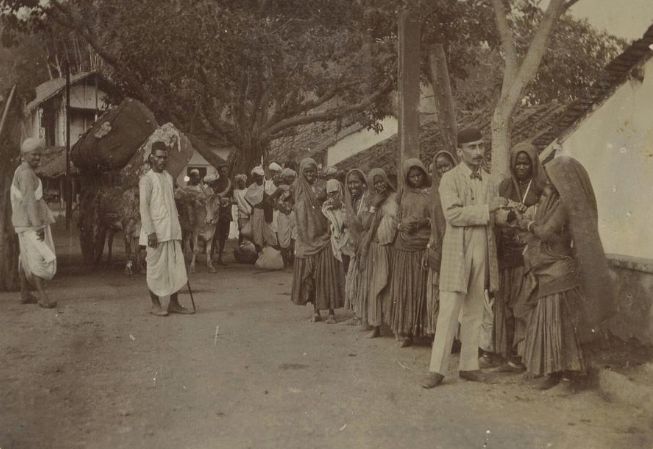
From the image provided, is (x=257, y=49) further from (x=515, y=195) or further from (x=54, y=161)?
(x=515, y=195)

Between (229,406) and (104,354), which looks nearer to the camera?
(229,406)

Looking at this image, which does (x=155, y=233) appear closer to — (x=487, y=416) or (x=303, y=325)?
(x=303, y=325)

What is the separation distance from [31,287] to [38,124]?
5.83m

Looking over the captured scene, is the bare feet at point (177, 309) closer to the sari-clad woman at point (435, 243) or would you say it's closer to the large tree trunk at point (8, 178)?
the large tree trunk at point (8, 178)

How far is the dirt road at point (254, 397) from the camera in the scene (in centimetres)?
495

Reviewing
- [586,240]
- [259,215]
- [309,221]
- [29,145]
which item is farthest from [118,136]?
[586,240]

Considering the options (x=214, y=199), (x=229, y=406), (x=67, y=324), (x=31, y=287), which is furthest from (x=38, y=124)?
(x=229, y=406)

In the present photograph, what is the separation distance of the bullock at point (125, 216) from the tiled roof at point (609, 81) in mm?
6957

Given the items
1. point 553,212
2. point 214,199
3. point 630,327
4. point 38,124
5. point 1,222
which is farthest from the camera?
point 38,124

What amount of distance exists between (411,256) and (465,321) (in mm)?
1583

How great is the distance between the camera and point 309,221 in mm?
9117

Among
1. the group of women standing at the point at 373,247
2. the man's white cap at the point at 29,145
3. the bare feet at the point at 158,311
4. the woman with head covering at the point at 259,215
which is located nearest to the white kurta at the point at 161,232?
the bare feet at the point at 158,311

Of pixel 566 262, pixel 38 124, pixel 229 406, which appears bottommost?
pixel 229 406

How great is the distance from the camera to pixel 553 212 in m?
5.80
